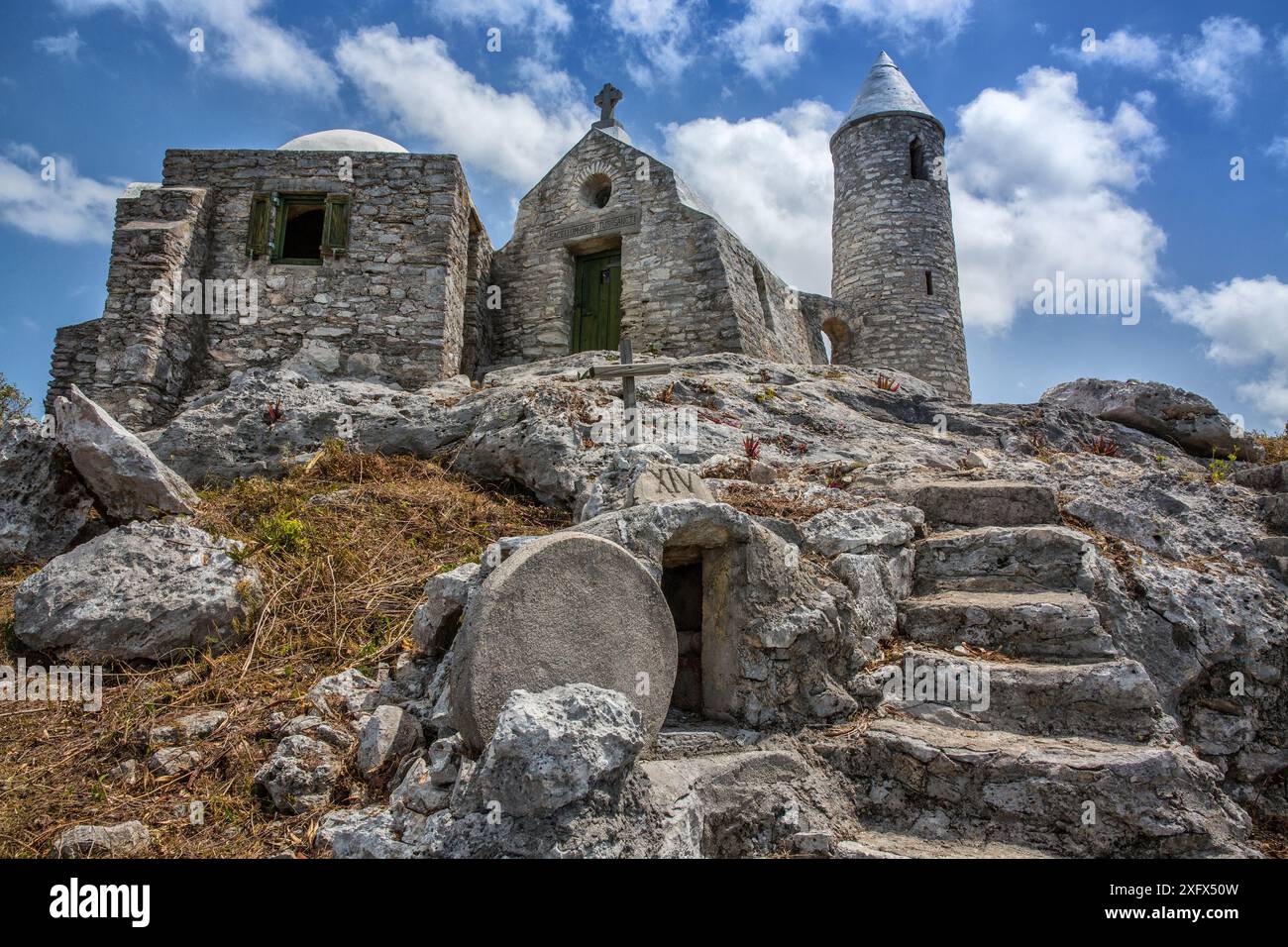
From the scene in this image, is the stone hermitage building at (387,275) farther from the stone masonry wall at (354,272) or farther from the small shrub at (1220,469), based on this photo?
the small shrub at (1220,469)

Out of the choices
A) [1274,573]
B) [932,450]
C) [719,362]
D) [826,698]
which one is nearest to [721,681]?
[826,698]

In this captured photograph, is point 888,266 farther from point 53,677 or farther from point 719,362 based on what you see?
point 53,677

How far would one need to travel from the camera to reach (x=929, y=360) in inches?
679

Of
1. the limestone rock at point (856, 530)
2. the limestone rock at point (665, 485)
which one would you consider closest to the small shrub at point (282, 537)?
the limestone rock at point (665, 485)

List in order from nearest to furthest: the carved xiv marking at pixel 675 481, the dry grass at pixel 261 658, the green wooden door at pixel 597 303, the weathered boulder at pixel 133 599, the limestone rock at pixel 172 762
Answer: the dry grass at pixel 261 658 → the limestone rock at pixel 172 762 → the weathered boulder at pixel 133 599 → the carved xiv marking at pixel 675 481 → the green wooden door at pixel 597 303

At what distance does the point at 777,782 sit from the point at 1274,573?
Result: 4.14m

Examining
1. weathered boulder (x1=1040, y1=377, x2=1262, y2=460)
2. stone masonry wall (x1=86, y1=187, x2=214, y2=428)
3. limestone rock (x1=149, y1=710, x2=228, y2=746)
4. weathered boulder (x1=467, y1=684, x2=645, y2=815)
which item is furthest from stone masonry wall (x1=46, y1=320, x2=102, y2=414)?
weathered boulder (x1=1040, y1=377, x2=1262, y2=460)

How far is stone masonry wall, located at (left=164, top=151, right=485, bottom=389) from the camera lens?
33.4 feet

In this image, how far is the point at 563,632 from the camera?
3.10 metres

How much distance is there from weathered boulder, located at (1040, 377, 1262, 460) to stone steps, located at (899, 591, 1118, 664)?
5481 millimetres

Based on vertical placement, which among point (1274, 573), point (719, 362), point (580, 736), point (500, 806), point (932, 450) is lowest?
point (500, 806)

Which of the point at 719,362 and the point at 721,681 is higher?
the point at 719,362

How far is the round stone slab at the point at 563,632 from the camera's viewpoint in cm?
290

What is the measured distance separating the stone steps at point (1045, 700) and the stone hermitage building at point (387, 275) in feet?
24.7
